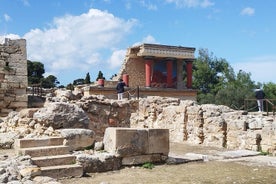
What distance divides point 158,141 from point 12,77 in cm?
725

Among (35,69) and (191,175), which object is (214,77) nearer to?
(35,69)

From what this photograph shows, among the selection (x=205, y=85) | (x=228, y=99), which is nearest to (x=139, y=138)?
(x=228, y=99)

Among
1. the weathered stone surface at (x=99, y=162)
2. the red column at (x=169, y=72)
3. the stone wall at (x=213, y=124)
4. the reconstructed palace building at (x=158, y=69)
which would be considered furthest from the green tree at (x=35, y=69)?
the weathered stone surface at (x=99, y=162)

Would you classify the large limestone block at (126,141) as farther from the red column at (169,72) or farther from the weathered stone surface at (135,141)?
the red column at (169,72)

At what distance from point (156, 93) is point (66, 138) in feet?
63.1

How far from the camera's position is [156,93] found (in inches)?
1083

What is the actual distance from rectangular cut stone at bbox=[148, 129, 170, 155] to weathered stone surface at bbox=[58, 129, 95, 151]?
1491mm

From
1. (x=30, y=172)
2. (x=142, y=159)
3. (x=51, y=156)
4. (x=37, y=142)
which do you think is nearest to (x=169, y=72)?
(x=142, y=159)

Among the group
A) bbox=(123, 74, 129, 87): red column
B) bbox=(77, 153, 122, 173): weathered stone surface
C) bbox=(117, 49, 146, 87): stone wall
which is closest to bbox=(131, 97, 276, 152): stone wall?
bbox=(77, 153, 122, 173): weathered stone surface

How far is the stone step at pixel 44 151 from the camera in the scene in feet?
25.0

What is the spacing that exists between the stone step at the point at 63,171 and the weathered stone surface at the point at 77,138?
128 centimetres

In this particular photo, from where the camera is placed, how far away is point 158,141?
8.82 meters

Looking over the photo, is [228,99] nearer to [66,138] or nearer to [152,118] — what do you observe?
[152,118]

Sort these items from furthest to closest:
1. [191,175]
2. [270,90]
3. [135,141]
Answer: [270,90]
[135,141]
[191,175]
